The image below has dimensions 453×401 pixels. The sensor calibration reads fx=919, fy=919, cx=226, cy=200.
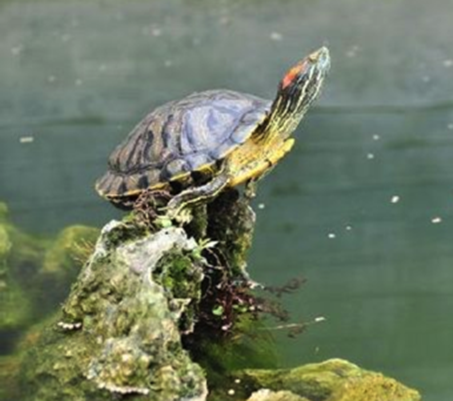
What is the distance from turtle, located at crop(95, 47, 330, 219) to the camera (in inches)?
98.0

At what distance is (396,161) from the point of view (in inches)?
166

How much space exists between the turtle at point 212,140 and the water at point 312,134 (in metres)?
0.57

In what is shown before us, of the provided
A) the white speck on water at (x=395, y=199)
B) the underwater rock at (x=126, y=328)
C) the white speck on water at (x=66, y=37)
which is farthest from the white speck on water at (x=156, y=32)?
the underwater rock at (x=126, y=328)

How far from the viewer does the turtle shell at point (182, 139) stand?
249cm

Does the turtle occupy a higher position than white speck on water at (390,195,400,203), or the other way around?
the turtle

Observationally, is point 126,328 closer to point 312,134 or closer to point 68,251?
point 68,251

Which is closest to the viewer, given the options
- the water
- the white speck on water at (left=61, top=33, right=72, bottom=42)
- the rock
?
the rock

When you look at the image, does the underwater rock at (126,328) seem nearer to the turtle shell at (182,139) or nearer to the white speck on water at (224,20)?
the turtle shell at (182,139)

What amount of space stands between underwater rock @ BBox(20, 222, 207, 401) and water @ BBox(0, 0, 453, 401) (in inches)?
26.0

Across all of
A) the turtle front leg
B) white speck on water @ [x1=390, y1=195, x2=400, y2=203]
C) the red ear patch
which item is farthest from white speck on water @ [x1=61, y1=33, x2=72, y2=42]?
the turtle front leg

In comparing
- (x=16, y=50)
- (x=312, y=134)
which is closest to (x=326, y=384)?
(x=312, y=134)

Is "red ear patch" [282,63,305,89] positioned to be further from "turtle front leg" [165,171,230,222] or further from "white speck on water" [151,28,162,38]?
"white speck on water" [151,28,162,38]

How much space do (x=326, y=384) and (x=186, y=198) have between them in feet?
1.88

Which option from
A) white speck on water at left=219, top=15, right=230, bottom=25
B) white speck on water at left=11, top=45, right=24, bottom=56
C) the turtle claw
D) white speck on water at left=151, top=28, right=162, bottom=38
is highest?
the turtle claw
